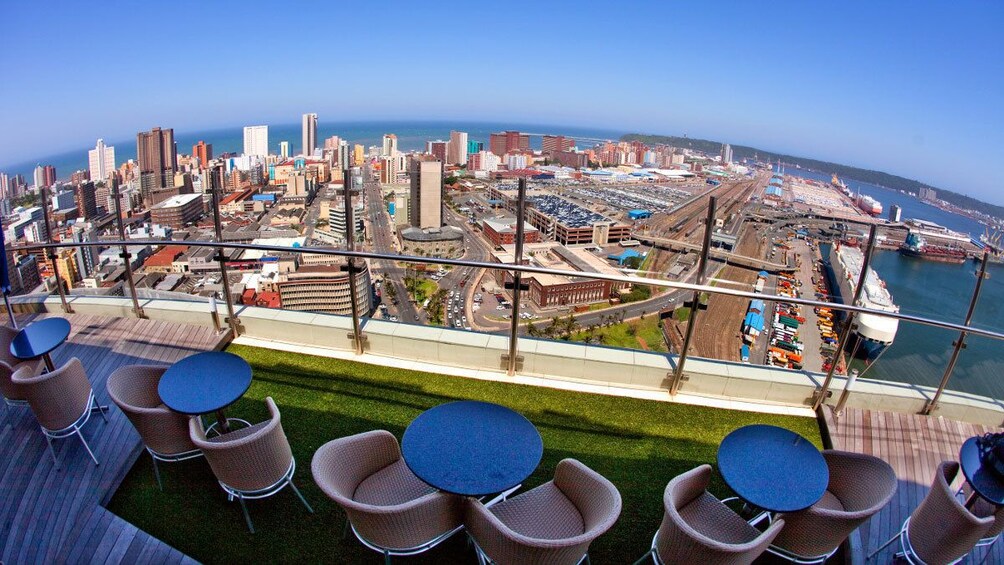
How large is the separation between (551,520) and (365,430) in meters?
1.47

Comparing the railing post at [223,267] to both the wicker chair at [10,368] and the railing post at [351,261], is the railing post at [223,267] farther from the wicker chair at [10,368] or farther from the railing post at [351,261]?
the wicker chair at [10,368]

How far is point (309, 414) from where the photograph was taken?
2.93 m

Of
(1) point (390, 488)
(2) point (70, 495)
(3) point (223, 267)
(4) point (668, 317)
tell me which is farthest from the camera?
(3) point (223, 267)

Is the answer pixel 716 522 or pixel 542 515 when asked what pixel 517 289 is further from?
pixel 716 522

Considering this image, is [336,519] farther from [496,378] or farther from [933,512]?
[933,512]

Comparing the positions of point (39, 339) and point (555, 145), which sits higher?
point (555, 145)

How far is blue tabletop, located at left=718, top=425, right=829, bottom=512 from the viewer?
1.72 metres

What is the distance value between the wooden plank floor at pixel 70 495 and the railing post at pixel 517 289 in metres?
2.22

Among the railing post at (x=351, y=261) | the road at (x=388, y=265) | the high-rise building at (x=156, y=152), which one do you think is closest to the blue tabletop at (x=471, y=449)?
the road at (x=388, y=265)

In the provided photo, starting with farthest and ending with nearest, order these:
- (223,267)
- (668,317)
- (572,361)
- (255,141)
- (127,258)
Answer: (255,141) → (127,258) → (223,267) → (572,361) → (668,317)

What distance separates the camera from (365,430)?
2795 mm

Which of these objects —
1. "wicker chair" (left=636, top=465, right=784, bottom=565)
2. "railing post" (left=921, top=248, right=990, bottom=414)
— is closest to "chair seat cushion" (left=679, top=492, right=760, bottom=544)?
"wicker chair" (left=636, top=465, right=784, bottom=565)

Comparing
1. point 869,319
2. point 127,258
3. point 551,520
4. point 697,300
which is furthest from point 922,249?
point 127,258

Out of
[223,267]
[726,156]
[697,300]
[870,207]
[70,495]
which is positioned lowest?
[70,495]
